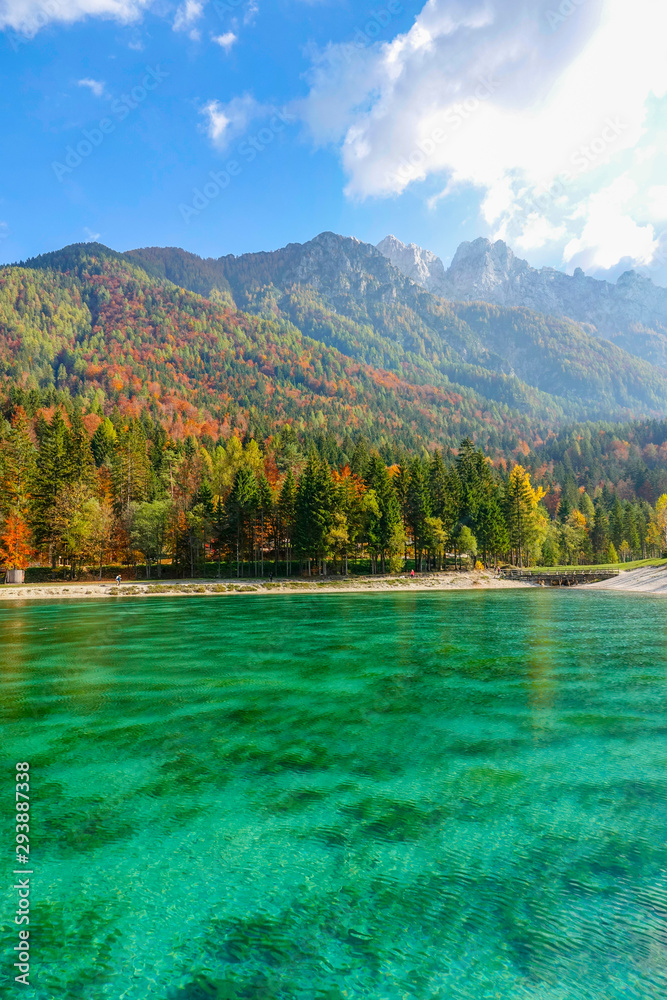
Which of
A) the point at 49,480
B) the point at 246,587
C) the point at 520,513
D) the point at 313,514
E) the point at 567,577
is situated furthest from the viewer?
the point at 520,513

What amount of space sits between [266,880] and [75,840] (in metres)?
3.54

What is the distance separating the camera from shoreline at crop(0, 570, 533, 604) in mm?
63594

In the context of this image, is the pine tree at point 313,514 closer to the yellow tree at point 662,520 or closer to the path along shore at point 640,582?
the path along shore at point 640,582

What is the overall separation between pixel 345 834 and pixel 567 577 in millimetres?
83977

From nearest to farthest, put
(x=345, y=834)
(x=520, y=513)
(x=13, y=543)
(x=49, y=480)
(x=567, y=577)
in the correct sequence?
(x=345, y=834) → (x=13, y=543) → (x=49, y=480) → (x=567, y=577) → (x=520, y=513)

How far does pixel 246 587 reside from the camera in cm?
6819

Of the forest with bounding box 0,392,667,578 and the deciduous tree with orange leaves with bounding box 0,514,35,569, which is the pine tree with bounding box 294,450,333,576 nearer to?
the forest with bounding box 0,392,667,578

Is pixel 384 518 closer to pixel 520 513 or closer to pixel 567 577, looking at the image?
pixel 520 513

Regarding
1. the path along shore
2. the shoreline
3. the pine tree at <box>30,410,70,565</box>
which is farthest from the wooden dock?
the pine tree at <box>30,410,70,565</box>

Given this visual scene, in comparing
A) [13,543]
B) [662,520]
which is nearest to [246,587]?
[13,543]

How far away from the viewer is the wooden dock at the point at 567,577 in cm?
8281

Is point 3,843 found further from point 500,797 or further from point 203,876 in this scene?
point 500,797

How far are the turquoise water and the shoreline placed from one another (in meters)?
45.6

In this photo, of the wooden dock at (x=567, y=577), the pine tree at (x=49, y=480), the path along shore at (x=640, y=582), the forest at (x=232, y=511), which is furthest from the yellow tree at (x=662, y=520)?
the pine tree at (x=49, y=480)
